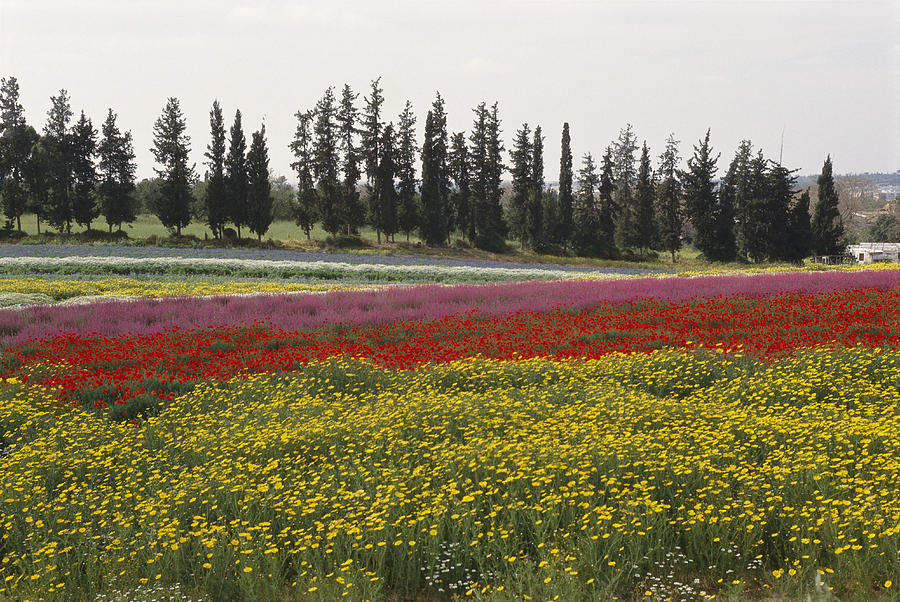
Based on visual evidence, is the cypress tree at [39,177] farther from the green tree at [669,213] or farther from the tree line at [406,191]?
the green tree at [669,213]

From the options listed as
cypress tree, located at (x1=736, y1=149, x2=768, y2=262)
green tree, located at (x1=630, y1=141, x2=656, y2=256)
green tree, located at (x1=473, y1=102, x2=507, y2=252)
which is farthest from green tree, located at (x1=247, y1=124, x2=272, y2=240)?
cypress tree, located at (x1=736, y1=149, x2=768, y2=262)

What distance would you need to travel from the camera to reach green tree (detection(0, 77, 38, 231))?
60.8 metres

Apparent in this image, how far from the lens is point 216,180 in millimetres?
61719

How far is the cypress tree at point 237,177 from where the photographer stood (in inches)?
2425

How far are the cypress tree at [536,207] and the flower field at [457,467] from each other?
57.4 m

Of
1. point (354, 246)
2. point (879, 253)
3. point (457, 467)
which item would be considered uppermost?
point (354, 246)

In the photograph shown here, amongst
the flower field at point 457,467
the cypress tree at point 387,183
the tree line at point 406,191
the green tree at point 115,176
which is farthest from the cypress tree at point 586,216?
the flower field at point 457,467

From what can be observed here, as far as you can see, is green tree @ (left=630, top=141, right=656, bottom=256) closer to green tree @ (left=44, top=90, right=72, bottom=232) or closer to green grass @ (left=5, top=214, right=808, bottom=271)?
green grass @ (left=5, top=214, right=808, bottom=271)

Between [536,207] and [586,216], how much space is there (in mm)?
9677

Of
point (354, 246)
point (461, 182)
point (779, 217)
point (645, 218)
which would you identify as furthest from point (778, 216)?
point (354, 246)

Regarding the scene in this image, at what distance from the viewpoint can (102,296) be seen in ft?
73.2

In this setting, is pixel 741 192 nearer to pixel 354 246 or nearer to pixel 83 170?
pixel 354 246

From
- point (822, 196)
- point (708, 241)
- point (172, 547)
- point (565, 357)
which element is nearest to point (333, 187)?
point (708, 241)

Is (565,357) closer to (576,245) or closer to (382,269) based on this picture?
(382,269)
